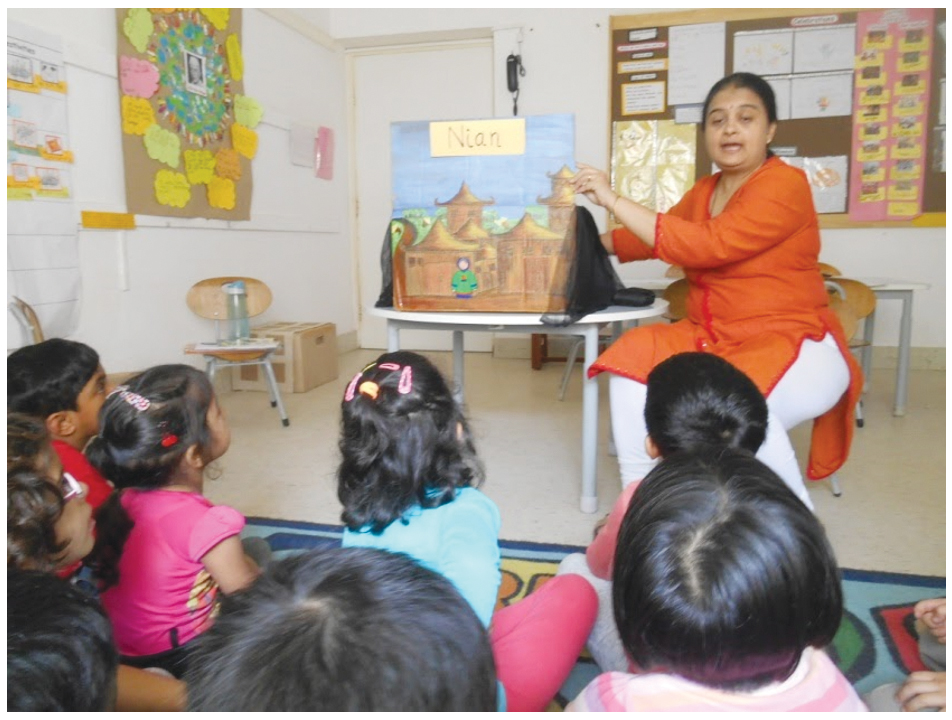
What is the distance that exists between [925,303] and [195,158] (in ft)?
13.6

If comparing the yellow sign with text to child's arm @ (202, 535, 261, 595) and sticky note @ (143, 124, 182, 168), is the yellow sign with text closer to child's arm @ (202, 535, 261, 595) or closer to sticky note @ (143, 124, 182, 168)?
child's arm @ (202, 535, 261, 595)

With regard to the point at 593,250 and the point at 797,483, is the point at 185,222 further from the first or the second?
the point at 797,483

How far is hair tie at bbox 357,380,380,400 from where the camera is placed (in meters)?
1.01

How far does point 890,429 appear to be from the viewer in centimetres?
290

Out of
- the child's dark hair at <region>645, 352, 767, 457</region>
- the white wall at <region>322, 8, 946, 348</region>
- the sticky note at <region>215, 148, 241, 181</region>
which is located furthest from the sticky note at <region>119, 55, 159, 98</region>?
the child's dark hair at <region>645, 352, 767, 457</region>

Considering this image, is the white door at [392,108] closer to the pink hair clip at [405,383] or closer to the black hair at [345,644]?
the pink hair clip at [405,383]

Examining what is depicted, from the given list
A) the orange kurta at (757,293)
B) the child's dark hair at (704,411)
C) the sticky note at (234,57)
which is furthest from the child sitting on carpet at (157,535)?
the sticky note at (234,57)

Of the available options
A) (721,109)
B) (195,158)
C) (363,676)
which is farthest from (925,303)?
(363,676)

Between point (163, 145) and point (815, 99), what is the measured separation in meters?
3.55

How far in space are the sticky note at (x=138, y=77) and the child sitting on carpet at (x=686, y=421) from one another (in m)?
2.75

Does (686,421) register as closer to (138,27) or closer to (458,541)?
(458,541)

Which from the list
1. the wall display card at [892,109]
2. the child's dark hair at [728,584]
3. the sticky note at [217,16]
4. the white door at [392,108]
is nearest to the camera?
the child's dark hair at [728,584]

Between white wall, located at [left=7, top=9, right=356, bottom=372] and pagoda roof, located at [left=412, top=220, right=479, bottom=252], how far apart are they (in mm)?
1715

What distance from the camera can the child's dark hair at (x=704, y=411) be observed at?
3.93 feet
